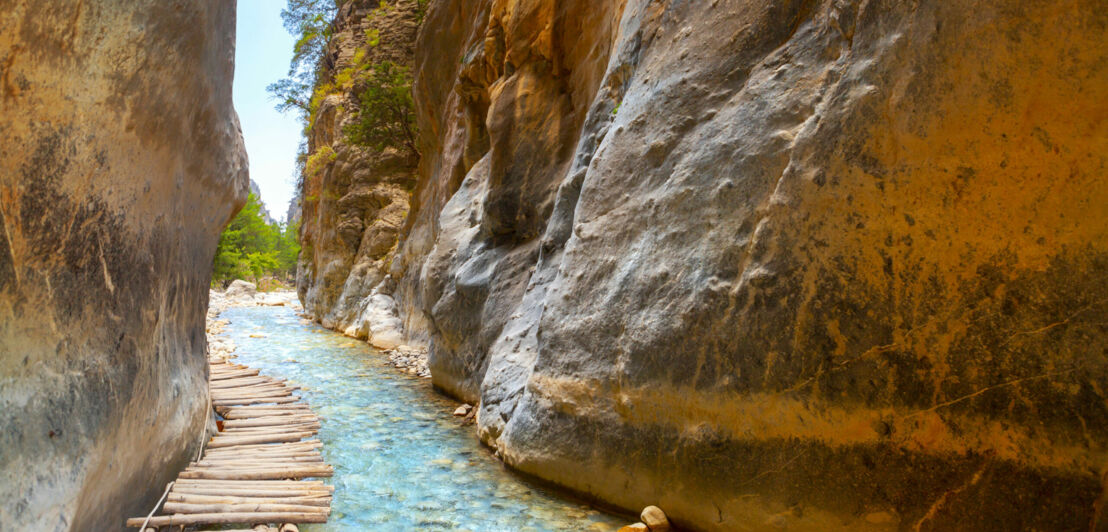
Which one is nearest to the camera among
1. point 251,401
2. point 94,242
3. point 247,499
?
point 94,242

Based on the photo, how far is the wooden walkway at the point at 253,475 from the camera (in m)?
3.42

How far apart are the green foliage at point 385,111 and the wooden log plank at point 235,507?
1461cm

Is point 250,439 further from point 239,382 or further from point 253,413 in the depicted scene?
point 239,382

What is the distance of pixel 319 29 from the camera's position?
23.0 metres

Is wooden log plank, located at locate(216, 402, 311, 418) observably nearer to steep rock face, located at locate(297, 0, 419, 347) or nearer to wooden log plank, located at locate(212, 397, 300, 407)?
wooden log plank, located at locate(212, 397, 300, 407)

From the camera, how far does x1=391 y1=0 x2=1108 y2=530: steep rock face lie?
246cm

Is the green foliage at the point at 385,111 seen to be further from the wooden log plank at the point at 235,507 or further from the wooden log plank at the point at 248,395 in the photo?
the wooden log plank at the point at 235,507

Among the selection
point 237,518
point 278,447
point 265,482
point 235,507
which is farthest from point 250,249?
point 237,518

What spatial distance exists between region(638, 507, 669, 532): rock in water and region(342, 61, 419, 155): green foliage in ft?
49.6

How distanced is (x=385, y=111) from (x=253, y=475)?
14392 millimetres

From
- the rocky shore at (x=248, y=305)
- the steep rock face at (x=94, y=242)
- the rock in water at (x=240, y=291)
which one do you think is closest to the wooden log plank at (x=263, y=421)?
the steep rock face at (x=94, y=242)

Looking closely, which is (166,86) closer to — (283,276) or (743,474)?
(743,474)

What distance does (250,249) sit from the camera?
113 ft

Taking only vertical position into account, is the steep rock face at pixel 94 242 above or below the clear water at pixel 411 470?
above
